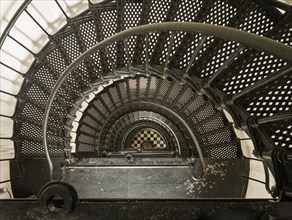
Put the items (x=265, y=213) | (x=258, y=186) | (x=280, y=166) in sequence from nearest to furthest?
1. (x=265, y=213)
2. (x=280, y=166)
3. (x=258, y=186)

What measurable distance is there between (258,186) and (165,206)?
13.1 ft

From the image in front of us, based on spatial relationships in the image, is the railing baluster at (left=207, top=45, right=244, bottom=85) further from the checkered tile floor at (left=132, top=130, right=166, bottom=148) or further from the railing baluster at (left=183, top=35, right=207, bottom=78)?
the checkered tile floor at (left=132, top=130, right=166, bottom=148)

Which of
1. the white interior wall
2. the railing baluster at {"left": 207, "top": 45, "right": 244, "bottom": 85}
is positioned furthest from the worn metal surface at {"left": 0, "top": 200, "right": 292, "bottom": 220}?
the white interior wall

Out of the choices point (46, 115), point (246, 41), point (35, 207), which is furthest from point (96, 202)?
point (46, 115)

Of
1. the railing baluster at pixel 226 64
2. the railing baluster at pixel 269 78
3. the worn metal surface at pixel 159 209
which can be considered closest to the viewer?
the worn metal surface at pixel 159 209

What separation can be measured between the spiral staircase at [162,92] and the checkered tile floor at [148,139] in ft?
8.22

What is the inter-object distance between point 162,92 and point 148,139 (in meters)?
3.29

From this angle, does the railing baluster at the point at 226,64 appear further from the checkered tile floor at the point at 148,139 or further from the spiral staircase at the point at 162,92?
the checkered tile floor at the point at 148,139

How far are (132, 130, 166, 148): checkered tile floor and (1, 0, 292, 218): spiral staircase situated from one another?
2504mm

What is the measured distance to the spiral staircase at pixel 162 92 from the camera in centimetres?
181

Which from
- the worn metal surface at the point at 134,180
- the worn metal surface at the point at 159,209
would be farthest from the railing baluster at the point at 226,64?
the worn metal surface at the point at 134,180

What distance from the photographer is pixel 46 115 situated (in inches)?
109

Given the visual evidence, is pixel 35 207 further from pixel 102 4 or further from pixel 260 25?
pixel 102 4

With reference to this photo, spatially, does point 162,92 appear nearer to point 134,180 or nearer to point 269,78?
point 134,180
